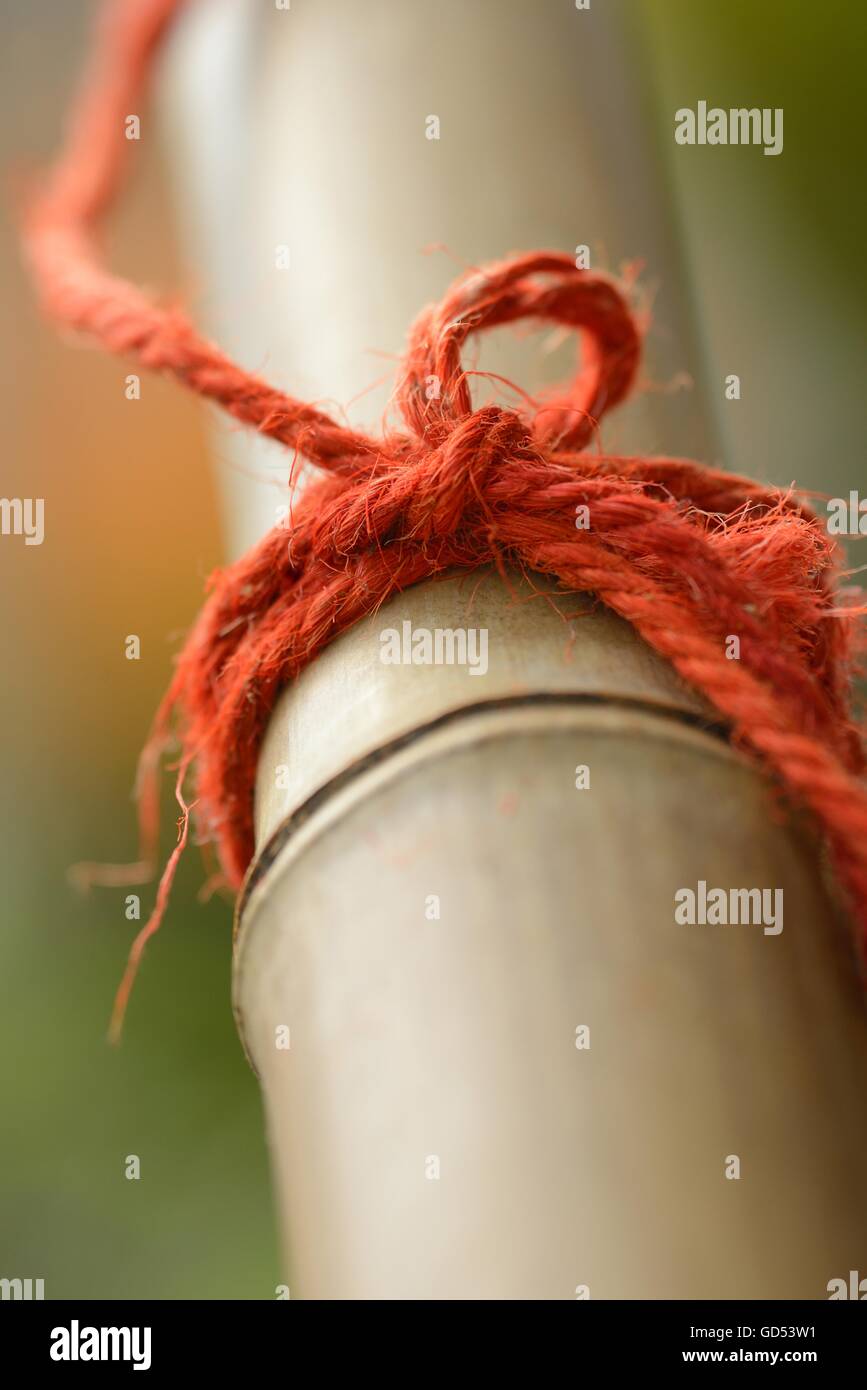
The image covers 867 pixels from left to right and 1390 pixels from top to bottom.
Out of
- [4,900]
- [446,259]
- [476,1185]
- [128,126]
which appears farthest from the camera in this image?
[4,900]

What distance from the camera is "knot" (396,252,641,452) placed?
0.40 m

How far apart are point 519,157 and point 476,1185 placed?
425mm

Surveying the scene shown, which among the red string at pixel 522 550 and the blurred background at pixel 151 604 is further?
the blurred background at pixel 151 604

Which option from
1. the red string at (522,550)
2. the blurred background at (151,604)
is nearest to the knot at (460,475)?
the red string at (522,550)

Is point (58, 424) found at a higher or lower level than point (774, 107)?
lower

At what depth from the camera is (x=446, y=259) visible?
52 cm

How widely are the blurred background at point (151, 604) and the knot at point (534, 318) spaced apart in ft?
1.41

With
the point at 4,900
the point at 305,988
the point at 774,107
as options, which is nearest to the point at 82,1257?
the point at 4,900

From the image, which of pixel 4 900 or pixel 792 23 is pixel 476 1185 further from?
pixel 792 23

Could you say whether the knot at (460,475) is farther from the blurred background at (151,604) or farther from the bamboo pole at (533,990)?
the blurred background at (151,604)

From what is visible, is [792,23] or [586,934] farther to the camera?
[792,23]

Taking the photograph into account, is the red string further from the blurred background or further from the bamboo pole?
the blurred background

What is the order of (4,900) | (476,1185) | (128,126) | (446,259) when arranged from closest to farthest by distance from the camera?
(476,1185), (446,259), (128,126), (4,900)

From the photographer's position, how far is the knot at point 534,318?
1.32ft
